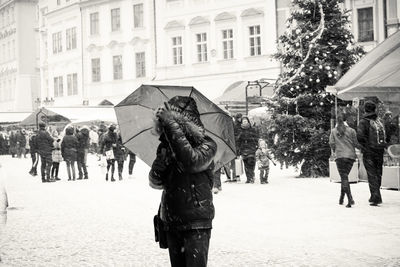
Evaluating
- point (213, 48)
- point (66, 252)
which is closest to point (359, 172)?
point (66, 252)

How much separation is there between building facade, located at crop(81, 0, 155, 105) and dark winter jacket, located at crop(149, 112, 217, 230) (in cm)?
4421

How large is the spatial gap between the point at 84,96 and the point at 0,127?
9.63 metres

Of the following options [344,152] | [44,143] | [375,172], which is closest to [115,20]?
[44,143]

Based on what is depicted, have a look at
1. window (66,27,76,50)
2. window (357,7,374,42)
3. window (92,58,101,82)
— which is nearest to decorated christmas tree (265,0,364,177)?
window (357,7,374,42)

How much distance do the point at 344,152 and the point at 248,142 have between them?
6.29 meters

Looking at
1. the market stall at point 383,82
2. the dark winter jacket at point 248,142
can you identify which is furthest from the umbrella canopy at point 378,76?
the dark winter jacket at point 248,142

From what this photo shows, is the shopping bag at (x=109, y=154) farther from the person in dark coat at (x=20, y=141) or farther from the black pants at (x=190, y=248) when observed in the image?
the person in dark coat at (x=20, y=141)

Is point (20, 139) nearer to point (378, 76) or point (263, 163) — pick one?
point (263, 163)

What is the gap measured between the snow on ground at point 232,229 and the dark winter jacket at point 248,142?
1.48 metres

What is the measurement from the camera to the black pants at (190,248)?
16.1 ft

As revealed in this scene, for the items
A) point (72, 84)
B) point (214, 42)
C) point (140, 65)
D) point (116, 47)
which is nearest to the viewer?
point (214, 42)

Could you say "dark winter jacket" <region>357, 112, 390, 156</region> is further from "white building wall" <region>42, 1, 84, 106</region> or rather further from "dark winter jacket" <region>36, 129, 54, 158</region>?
"white building wall" <region>42, 1, 84, 106</region>

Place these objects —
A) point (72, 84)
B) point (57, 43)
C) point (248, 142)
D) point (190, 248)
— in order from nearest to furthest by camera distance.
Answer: point (190, 248), point (248, 142), point (72, 84), point (57, 43)

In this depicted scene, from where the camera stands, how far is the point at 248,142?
64.0 feet
